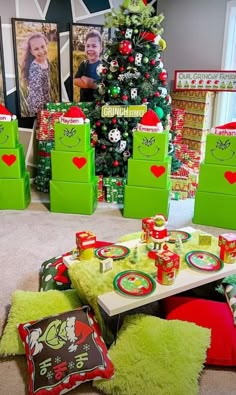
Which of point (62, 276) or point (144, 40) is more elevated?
point (144, 40)

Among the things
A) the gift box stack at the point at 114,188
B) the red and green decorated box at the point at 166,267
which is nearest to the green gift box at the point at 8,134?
the gift box stack at the point at 114,188

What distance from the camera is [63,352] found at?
1606 millimetres

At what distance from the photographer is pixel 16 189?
3.55m

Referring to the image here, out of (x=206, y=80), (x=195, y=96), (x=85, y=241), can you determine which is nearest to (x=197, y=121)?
(x=195, y=96)

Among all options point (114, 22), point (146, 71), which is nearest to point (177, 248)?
point (146, 71)

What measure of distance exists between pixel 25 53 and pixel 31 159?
122 cm

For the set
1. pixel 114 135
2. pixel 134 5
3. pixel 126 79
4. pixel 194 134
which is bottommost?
pixel 194 134

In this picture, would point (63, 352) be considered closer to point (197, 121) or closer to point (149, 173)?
point (149, 173)

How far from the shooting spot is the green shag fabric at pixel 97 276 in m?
1.79

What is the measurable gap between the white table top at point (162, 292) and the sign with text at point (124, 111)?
225 cm

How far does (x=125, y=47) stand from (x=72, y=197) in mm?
1580

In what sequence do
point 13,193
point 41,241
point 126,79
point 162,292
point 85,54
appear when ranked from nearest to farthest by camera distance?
point 162,292 < point 41,241 < point 13,193 < point 126,79 < point 85,54

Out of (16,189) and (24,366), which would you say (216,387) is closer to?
(24,366)

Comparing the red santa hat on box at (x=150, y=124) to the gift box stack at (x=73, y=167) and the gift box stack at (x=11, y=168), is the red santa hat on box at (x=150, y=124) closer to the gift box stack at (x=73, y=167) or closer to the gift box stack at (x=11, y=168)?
the gift box stack at (x=73, y=167)
